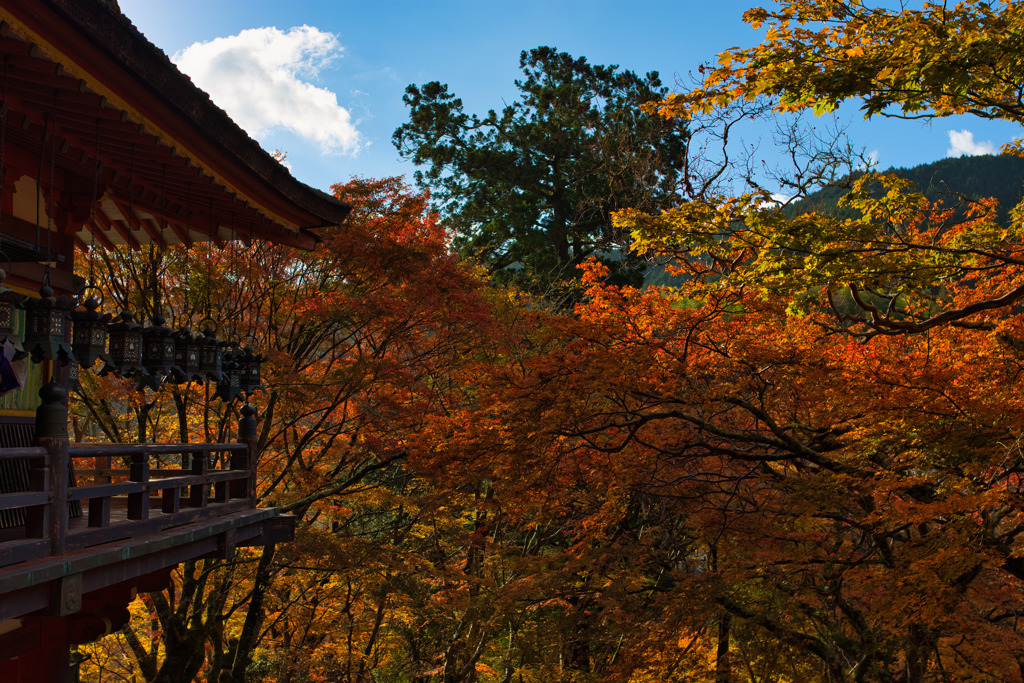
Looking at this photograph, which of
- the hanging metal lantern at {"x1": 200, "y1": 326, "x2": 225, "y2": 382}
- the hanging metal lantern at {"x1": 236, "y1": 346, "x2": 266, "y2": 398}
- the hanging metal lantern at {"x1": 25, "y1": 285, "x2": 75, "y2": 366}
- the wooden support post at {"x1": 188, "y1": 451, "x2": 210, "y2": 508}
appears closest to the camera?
the hanging metal lantern at {"x1": 25, "y1": 285, "x2": 75, "y2": 366}

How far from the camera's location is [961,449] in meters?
6.55

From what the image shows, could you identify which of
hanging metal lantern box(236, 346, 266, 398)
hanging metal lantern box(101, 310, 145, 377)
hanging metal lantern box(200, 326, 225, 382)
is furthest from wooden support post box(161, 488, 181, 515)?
hanging metal lantern box(236, 346, 266, 398)

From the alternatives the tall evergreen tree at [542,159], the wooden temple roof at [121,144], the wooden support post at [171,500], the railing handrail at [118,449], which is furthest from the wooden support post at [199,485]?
the tall evergreen tree at [542,159]

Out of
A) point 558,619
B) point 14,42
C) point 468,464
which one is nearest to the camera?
point 14,42

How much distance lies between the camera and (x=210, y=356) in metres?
6.25

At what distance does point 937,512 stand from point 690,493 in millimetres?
4673

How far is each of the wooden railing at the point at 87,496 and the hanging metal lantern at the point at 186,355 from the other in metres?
0.65

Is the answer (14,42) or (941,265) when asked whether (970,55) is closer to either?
(941,265)

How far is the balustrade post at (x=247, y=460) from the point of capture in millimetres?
6723

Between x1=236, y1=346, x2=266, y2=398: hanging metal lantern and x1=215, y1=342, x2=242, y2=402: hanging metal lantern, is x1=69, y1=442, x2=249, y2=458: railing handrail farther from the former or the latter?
x1=236, y1=346, x2=266, y2=398: hanging metal lantern

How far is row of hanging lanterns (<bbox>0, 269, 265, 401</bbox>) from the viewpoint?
4109 millimetres

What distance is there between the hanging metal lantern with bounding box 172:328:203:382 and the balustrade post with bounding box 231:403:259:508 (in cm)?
73

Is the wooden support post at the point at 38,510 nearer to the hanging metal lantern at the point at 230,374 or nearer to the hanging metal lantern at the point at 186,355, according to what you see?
the hanging metal lantern at the point at 186,355

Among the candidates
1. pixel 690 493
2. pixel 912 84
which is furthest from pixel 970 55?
pixel 690 493
